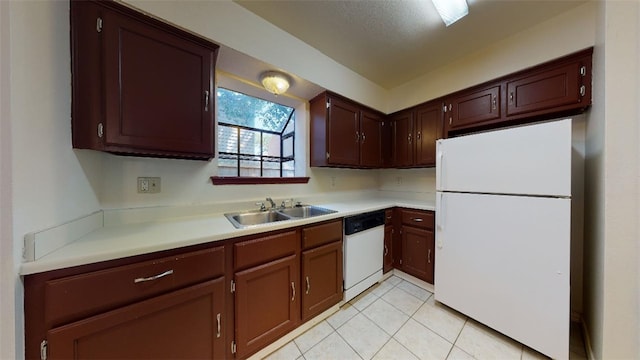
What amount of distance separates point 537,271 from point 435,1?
6.47ft

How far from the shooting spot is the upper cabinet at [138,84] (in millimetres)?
988

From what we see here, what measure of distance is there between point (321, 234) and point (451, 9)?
196 cm

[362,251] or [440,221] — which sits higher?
[440,221]

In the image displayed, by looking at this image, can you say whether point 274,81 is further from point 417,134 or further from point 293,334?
point 293,334

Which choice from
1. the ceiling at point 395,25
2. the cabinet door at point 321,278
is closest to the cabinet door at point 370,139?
the ceiling at point 395,25

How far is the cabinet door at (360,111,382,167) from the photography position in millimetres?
2536

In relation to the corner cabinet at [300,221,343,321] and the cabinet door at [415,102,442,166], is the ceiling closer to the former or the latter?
the cabinet door at [415,102,442,166]

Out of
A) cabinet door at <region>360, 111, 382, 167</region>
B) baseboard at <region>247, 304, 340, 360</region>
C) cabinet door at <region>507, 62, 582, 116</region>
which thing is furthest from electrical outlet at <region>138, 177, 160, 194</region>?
cabinet door at <region>507, 62, 582, 116</region>

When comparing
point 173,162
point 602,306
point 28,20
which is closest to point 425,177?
point 602,306

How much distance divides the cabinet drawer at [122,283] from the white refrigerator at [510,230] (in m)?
1.83

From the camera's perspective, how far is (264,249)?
128 centimetres
